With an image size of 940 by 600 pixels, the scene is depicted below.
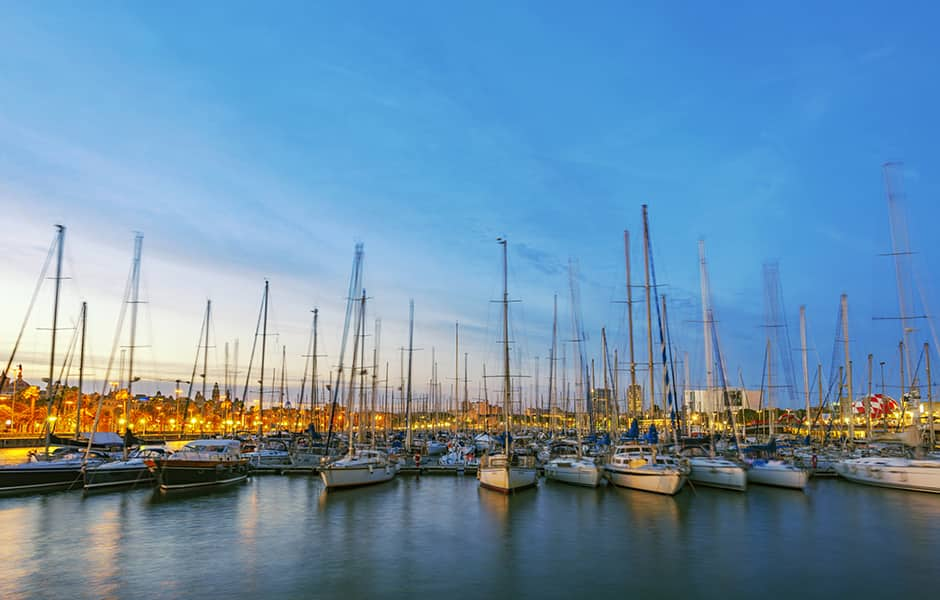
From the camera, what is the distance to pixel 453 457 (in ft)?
176

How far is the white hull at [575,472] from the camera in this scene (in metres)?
37.7

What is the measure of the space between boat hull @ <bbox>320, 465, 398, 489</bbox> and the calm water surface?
1936mm

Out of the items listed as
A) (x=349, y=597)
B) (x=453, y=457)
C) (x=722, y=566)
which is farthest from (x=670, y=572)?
(x=453, y=457)

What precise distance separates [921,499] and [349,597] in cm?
3444

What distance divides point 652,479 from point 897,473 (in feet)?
56.3

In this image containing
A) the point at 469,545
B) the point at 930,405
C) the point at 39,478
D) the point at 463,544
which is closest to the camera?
the point at 469,545

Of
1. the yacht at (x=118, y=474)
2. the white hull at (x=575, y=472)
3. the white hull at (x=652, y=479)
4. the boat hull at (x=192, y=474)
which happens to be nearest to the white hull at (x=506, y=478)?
the white hull at (x=575, y=472)

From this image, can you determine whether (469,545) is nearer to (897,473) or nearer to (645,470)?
(645,470)

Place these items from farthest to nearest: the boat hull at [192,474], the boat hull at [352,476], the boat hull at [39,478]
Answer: the boat hull at [352,476] < the boat hull at [192,474] < the boat hull at [39,478]

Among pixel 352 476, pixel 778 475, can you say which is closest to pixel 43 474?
pixel 352 476

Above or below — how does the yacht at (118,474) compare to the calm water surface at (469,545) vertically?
above

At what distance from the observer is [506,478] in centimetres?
3562

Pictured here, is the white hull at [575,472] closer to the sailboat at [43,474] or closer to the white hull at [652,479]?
the white hull at [652,479]

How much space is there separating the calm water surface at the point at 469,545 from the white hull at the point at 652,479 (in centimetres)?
77
